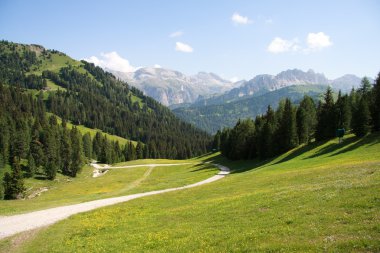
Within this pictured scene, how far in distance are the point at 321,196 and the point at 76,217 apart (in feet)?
83.0

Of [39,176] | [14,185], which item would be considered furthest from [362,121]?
[39,176]

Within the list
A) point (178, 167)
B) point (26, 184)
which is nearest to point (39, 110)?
point (26, 184)

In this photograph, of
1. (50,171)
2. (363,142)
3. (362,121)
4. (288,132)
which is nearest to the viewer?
(363,142)

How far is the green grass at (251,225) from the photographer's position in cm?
1503

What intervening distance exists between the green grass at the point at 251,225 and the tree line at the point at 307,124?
3624 cm

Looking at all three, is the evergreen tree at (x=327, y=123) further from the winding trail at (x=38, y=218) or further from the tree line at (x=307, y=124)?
the winding trail at (x=38, y=218)

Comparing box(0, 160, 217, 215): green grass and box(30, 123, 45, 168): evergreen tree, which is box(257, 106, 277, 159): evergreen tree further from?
box(30, 123, 45, 168): evergreen tree

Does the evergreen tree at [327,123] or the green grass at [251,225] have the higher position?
the evergreen tree at [327,123]

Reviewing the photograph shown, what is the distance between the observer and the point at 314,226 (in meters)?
16.7

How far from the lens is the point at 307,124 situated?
265 feet

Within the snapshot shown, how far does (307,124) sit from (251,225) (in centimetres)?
6738

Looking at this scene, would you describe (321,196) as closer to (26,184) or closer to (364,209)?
(364,209)

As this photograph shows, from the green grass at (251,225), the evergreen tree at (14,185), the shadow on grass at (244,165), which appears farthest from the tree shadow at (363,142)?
the evergreen tree at (14,185)

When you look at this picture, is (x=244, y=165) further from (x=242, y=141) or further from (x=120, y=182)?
(x=120, y=182)
